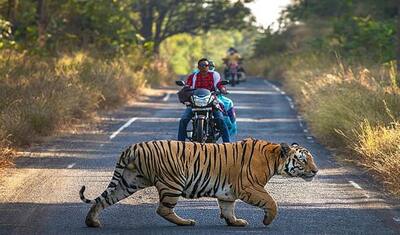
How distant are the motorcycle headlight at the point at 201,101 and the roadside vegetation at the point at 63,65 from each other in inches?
123

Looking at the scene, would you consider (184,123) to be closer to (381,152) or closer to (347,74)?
(381,152)

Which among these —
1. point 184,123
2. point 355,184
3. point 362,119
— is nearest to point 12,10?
point 362,119

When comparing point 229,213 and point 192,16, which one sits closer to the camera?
point 229,213

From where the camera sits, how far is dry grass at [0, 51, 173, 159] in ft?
69.4

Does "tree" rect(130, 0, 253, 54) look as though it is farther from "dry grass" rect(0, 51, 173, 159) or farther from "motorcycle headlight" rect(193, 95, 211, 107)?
"motorcycle headlight" rect(193, 95, 211, 107)

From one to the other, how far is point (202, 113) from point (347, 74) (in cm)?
1350

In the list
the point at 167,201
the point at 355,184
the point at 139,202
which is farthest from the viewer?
the point at 355,184

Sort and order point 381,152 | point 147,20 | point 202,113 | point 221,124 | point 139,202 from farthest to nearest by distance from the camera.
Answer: point 147,20 < point 221,124 < point 202,113 < point 381,152 < point 139,202

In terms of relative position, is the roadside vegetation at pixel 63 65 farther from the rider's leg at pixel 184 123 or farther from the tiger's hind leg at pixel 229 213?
the tiger's hind leg at pixel 229 213

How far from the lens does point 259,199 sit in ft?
37.7

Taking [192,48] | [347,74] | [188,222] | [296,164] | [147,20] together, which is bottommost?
[192,48]

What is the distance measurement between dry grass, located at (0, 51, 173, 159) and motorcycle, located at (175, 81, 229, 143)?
120 inches

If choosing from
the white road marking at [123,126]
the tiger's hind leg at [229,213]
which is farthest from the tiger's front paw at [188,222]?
the white road marking at [123,126]

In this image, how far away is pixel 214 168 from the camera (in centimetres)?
1162
